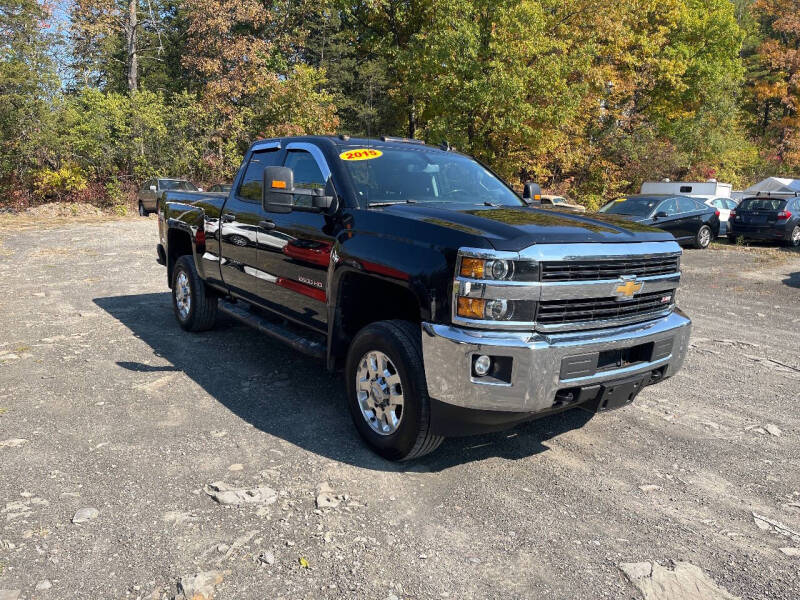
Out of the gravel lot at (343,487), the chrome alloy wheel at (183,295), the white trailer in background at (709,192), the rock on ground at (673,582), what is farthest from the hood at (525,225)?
the white trailer in background at (709,192)

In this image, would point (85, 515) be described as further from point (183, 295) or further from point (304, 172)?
point (183, 295)

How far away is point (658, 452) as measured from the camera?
3.96m

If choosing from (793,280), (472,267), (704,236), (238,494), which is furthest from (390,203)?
(704,236)

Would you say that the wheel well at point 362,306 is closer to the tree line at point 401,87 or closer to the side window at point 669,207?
the side window at point 669,207

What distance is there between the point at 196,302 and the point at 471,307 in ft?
13.7

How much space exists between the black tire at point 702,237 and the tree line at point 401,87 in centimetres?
620

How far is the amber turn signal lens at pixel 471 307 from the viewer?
3121mm

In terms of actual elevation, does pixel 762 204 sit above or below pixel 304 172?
above

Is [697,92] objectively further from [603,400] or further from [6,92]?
[603,400]

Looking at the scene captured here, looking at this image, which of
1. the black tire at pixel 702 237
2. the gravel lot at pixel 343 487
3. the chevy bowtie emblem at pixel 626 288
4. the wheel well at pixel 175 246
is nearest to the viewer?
the gravel lot at pixel 343 487

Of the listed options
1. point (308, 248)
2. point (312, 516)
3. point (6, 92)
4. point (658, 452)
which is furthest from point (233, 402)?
point (6, 92)

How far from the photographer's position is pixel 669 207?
16453 mm

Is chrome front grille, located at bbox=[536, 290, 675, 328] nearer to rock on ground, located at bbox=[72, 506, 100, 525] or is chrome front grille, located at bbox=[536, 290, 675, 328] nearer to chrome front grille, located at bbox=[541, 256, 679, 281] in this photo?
chrome front grille, located at bbox=[541, 256, 679, 281]

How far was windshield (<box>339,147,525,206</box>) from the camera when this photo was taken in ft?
14.1
